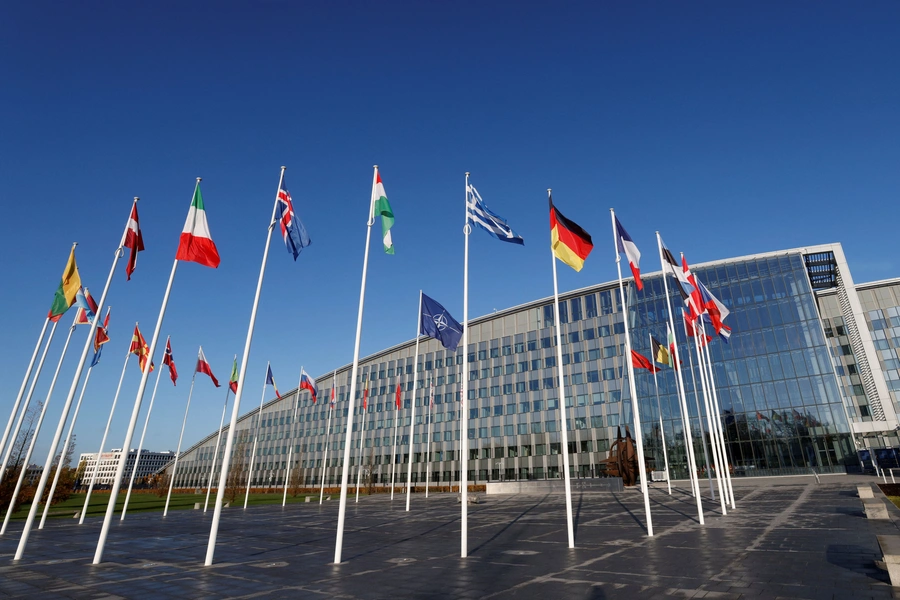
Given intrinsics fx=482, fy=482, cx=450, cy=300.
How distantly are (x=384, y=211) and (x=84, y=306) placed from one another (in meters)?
14.0

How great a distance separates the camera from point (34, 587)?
10250 millimetres

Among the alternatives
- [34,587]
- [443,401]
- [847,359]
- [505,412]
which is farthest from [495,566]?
[847,359]

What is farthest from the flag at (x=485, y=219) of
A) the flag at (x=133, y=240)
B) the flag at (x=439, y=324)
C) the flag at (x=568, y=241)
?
the flag at (x=133, y=240)

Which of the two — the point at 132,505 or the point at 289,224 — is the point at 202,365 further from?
the point at 132,505

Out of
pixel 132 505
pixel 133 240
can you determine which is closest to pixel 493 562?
pixel 133 240

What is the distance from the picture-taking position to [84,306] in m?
20.1

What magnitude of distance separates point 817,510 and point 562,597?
20.5 meters

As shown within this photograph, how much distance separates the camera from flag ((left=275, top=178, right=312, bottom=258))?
643 inches

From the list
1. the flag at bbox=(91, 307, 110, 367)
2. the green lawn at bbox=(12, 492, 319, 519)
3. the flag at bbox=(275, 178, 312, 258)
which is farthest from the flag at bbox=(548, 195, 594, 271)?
the green lawn at bbox=(12, 492, 319, 519)

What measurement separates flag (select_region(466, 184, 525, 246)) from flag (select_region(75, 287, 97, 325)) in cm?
1554

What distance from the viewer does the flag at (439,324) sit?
19.7 metres

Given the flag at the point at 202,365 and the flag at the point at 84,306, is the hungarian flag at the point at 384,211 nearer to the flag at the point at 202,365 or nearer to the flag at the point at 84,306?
the flag at the point at 84,306

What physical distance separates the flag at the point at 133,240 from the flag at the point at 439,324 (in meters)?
10.9

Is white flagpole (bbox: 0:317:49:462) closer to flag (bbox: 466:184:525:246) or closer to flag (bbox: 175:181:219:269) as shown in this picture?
flag (bbox: 175:181:219:269)
